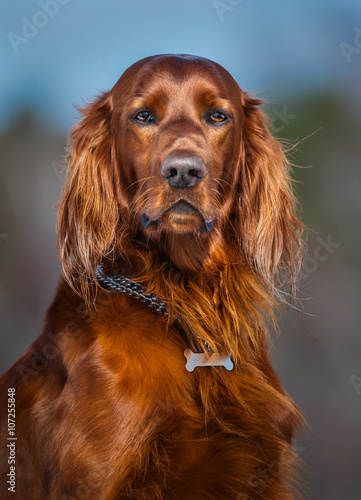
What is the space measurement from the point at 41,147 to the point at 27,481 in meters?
2.32

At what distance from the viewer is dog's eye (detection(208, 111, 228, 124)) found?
2125mm

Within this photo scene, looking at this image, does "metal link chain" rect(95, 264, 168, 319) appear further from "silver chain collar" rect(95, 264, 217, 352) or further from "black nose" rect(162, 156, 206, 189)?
"black nose" rect(162, 156, 206, 189)

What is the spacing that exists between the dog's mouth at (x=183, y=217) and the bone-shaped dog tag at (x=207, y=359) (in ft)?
1.39

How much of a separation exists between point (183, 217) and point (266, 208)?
1.55 ft

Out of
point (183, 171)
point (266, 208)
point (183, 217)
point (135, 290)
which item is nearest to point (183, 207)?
point (183, 217)

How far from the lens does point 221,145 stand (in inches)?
84.3

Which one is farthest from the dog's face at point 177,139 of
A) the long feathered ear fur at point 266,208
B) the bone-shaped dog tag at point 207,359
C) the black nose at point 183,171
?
the bone-shaped dog tag at point 207,359

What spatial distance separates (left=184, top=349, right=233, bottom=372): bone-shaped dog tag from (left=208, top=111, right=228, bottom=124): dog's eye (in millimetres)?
834

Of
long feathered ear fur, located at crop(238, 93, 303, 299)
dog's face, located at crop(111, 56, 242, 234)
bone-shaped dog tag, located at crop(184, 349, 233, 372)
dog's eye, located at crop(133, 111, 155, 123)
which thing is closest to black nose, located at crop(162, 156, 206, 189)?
dog's face, located at crop(111, 56, 242, 234)

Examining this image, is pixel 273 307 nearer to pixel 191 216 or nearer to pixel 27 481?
pixel 191 216

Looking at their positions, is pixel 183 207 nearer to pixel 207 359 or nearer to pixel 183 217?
pixel 183 217

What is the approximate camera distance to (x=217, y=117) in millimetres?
2139

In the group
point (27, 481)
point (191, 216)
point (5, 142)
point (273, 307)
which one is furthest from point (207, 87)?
point (5, 142)

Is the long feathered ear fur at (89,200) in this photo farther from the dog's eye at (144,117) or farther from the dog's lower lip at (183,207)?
the dog's lower lip at (183,207)
